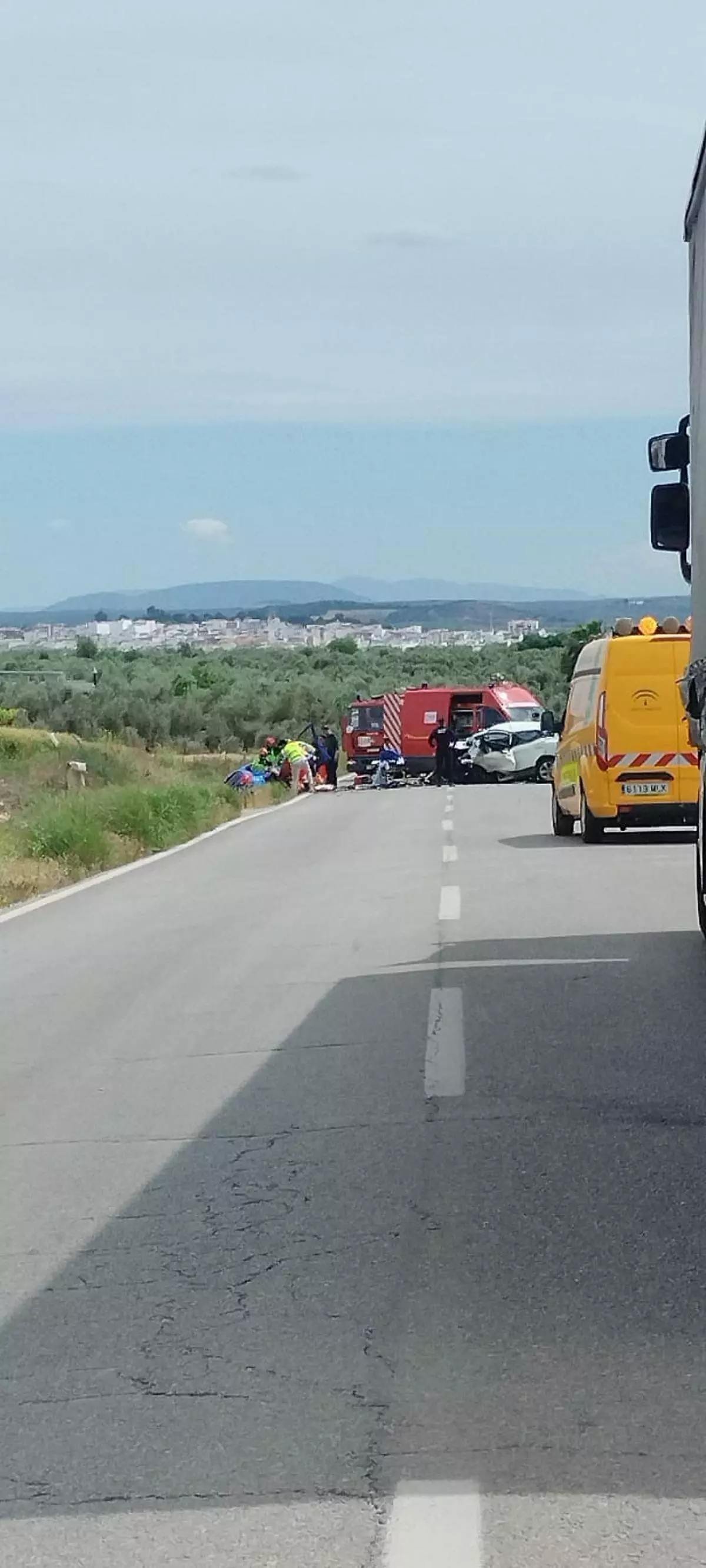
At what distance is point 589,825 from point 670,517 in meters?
8.90

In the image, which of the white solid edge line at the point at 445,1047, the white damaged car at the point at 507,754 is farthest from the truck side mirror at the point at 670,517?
the white damaged car at the point at 507,754

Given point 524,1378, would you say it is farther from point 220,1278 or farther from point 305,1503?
point 220,1278

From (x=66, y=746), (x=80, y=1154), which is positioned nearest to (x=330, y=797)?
(x=66, y=746)

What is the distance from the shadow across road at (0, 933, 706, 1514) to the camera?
4148 millimetres

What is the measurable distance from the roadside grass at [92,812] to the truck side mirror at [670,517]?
8.01 meters

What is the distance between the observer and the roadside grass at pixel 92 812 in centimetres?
2067

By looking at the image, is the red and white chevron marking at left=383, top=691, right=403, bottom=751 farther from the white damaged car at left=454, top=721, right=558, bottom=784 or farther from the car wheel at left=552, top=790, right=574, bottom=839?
the car wheel at left=552, top=790, right=574, bottom=839

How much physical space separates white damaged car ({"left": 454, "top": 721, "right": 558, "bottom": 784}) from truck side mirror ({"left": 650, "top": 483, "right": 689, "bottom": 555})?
3390 centimetres

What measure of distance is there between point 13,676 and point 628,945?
3005 inches

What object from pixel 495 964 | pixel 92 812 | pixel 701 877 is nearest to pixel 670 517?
pixel 701 877

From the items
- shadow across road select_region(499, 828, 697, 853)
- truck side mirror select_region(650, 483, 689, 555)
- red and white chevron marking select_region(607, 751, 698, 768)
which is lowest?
shadow across road select_region(499, 828, 697, 853)

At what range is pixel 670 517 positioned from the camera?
474 inches

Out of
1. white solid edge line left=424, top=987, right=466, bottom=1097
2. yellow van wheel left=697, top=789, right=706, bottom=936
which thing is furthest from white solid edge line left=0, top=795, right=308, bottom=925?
white solid edge line left=424, top=987, right=466, bottom=1097

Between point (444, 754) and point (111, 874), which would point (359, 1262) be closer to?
point (111, 874)
